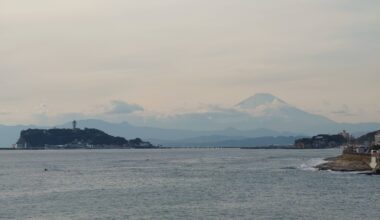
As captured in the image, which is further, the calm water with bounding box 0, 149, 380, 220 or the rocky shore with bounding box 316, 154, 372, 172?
the rocky shore with bounding box 316, 154, 372, 172

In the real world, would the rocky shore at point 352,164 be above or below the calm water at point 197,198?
above

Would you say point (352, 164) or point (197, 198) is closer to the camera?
point (197, 198)

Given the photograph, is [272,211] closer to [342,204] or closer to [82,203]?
[342,204]

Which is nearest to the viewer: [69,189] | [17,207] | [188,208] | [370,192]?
[188,208]

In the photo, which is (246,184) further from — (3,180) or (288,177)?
(3,180)

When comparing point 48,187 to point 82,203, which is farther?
point 48,187

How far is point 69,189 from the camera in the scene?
77312 millimetres

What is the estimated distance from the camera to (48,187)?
80.9m

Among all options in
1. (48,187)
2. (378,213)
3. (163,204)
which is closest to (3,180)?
(48,187)

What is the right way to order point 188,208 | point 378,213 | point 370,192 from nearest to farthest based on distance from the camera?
point 378,213, point 188,208, point 370,192

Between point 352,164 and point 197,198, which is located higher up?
point 352,164

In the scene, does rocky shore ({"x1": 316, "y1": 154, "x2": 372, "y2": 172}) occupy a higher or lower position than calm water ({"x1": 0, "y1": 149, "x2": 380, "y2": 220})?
higher

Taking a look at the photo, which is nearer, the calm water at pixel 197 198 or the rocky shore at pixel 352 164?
the calm water at pixel 197 198

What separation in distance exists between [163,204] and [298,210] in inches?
487
